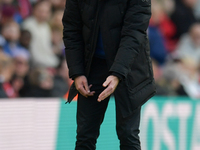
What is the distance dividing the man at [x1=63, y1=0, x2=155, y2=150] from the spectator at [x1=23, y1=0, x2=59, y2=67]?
11.7ft

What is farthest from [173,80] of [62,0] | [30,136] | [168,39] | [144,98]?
[144,98]

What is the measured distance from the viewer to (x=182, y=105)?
16.8 ft

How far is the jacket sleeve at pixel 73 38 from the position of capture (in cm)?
321

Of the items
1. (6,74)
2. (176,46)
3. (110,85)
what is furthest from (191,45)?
(110,85)

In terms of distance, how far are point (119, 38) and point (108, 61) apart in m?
0.18

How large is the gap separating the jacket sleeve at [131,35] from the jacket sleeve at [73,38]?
34cm

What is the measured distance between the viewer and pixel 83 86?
10.5ft

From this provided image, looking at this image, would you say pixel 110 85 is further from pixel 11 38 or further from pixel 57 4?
pixel 57 4

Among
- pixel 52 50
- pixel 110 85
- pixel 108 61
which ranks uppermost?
pixel 108 61

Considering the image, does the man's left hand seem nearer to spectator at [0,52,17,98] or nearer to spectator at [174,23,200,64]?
spectator at [0,52,17,98]

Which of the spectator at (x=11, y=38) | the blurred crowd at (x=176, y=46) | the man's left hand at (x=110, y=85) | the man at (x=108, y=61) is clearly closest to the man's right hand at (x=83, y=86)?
the man at (x=108, y=61)

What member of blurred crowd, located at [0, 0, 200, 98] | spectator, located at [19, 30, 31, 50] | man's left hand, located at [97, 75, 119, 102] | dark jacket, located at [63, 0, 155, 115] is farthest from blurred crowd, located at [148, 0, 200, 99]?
man's left hand, located at [97, 75, 119, 102]

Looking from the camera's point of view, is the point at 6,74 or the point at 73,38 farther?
the point at 6,74

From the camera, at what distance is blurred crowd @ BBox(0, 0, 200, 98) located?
611 cm
